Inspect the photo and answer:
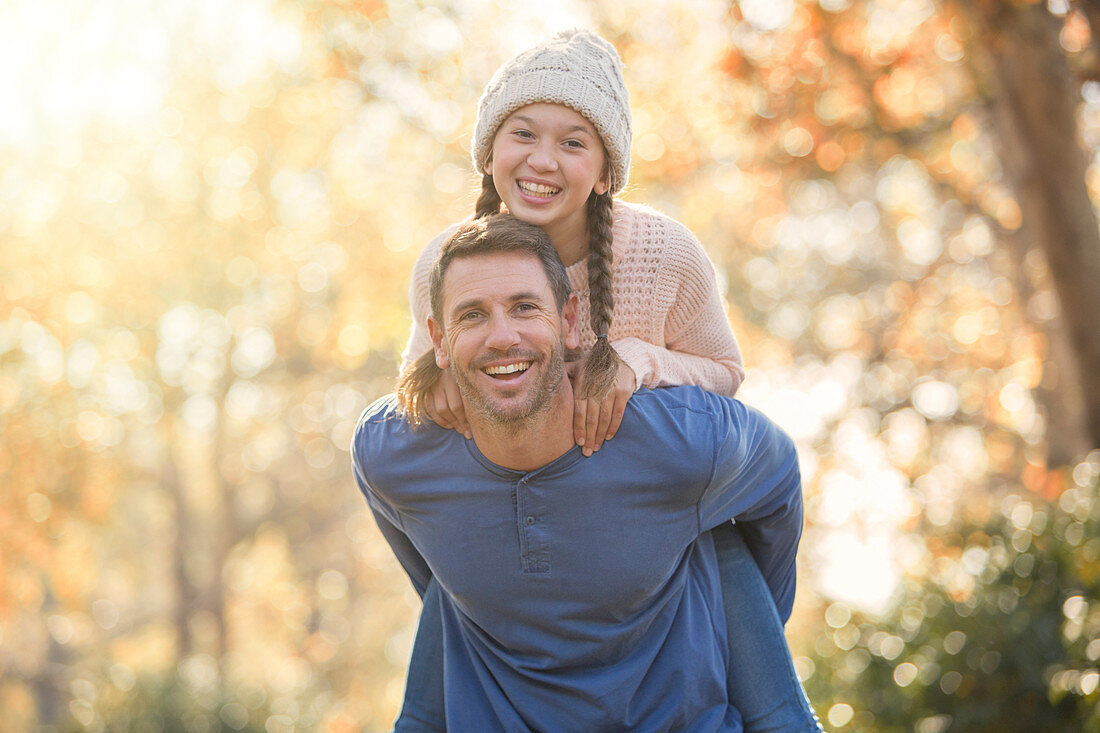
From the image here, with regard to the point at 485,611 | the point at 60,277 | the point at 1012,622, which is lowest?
the point at 1012,622

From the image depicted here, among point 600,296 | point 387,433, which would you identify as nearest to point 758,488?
point 600,296

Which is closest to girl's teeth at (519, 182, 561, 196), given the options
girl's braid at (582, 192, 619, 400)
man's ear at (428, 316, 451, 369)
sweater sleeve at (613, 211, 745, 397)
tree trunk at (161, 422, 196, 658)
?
girl's braid at (582, 192, 619, 400)

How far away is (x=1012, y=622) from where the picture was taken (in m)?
5.52

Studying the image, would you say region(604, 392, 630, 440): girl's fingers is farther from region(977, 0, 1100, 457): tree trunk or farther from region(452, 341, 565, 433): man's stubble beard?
region(977, 0, 1100, 457): tree trunk

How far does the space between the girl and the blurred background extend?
2.74 feet

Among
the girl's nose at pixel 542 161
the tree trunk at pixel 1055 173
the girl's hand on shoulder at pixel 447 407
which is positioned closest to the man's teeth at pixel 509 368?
the girl's hand on shoulder at pixel 447 407

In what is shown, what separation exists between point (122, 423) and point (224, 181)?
394 cm

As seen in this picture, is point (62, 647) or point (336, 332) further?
point (62, 647)

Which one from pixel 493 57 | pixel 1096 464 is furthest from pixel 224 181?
pixel 1096 464

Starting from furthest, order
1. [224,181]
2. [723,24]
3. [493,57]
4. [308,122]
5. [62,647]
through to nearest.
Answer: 1. [62,647]
2. [224,181]
3. [308,122]
4. [493,57]
5. [723,24]

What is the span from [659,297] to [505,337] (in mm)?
547

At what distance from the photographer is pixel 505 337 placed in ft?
7.37

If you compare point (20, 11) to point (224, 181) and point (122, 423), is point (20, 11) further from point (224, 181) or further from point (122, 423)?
point (122, 423)

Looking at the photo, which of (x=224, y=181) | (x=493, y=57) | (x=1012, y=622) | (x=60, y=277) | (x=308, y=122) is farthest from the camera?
(x=224, y=181)
